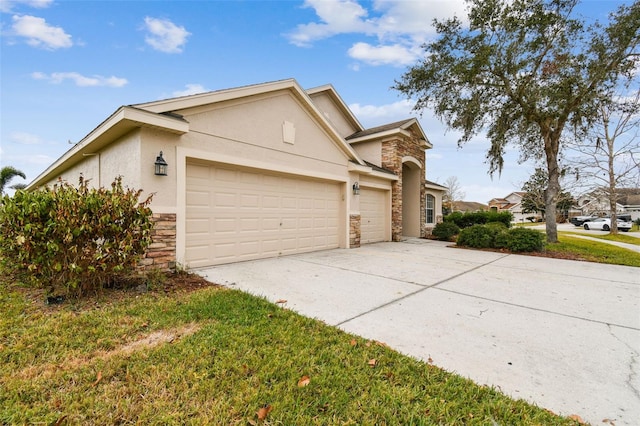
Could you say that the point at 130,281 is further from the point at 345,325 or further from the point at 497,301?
the point at 497,301

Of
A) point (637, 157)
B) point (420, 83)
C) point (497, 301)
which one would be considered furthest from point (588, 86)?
point (497, 301)

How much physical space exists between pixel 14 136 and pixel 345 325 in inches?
794

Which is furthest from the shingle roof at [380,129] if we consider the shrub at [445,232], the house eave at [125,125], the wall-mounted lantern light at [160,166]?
the wall-mounted lantern light at [160,166]

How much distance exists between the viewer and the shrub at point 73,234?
3949 millimetres

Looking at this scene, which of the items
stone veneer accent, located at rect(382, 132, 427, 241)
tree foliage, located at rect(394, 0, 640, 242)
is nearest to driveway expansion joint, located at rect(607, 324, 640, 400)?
stone veneer accent, located at rect(382, 132, 427, 241)

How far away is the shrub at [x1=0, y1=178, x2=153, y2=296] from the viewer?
3949 mm

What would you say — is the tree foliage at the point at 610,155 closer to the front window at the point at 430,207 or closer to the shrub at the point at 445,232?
the shrub at the point at 445,232

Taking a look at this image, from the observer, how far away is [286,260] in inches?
302

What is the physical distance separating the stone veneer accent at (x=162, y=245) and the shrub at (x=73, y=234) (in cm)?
95

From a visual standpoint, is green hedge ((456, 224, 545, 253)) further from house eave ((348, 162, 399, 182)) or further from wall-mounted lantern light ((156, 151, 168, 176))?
wall-mounted lantern light ((156, 151, 168, 176))

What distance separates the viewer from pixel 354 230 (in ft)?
34.0

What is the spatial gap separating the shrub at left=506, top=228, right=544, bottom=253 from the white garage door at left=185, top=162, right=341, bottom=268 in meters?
6.24

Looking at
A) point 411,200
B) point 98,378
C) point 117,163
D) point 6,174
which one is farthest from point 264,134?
point 6,174

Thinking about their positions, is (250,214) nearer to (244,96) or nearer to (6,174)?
(244,96)
